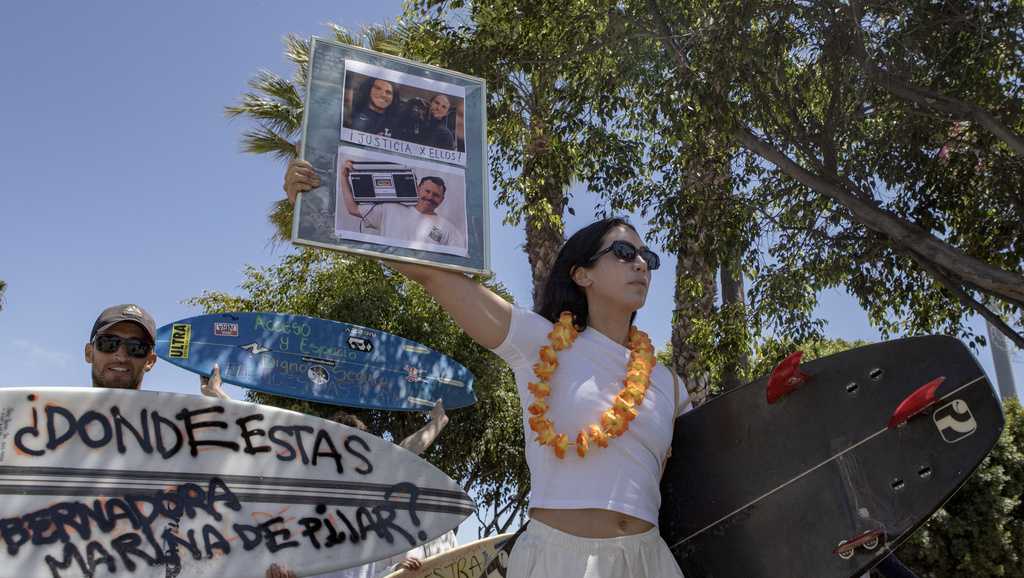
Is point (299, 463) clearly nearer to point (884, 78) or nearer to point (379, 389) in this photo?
point (379, 389)

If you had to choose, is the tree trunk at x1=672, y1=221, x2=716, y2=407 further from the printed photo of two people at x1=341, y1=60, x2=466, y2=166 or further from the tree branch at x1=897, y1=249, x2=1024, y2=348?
the printed photo of two people at x1=341, y1=60, x2=466, y2=166

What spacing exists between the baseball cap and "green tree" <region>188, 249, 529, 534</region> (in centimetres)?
645

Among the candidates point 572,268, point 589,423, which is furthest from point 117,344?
point 589,423

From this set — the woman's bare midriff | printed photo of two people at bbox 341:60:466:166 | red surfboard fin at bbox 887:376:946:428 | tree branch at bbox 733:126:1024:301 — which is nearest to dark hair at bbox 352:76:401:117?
printed photo of two people at bbox 341:60:466:166

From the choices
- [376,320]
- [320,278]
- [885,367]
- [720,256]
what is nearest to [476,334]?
[885,367]

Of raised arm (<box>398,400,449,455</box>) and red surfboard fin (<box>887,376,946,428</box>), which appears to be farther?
raised arm (<box>398,400,449,455</box>)

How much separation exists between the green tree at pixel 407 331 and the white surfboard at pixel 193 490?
655 cm

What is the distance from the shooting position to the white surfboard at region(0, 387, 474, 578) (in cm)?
273

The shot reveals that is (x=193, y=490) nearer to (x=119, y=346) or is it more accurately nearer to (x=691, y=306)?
(x=119, y=346)

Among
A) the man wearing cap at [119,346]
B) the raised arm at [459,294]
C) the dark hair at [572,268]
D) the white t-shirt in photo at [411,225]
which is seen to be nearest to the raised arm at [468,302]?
the raised arm at [459,294]

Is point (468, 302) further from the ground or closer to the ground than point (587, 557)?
further from the ground

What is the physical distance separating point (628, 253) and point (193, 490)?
72.7 inches

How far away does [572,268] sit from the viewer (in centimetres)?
239

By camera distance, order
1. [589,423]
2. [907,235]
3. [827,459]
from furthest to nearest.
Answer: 1. [907,235]
2. [827,459]
3. [589,423]
